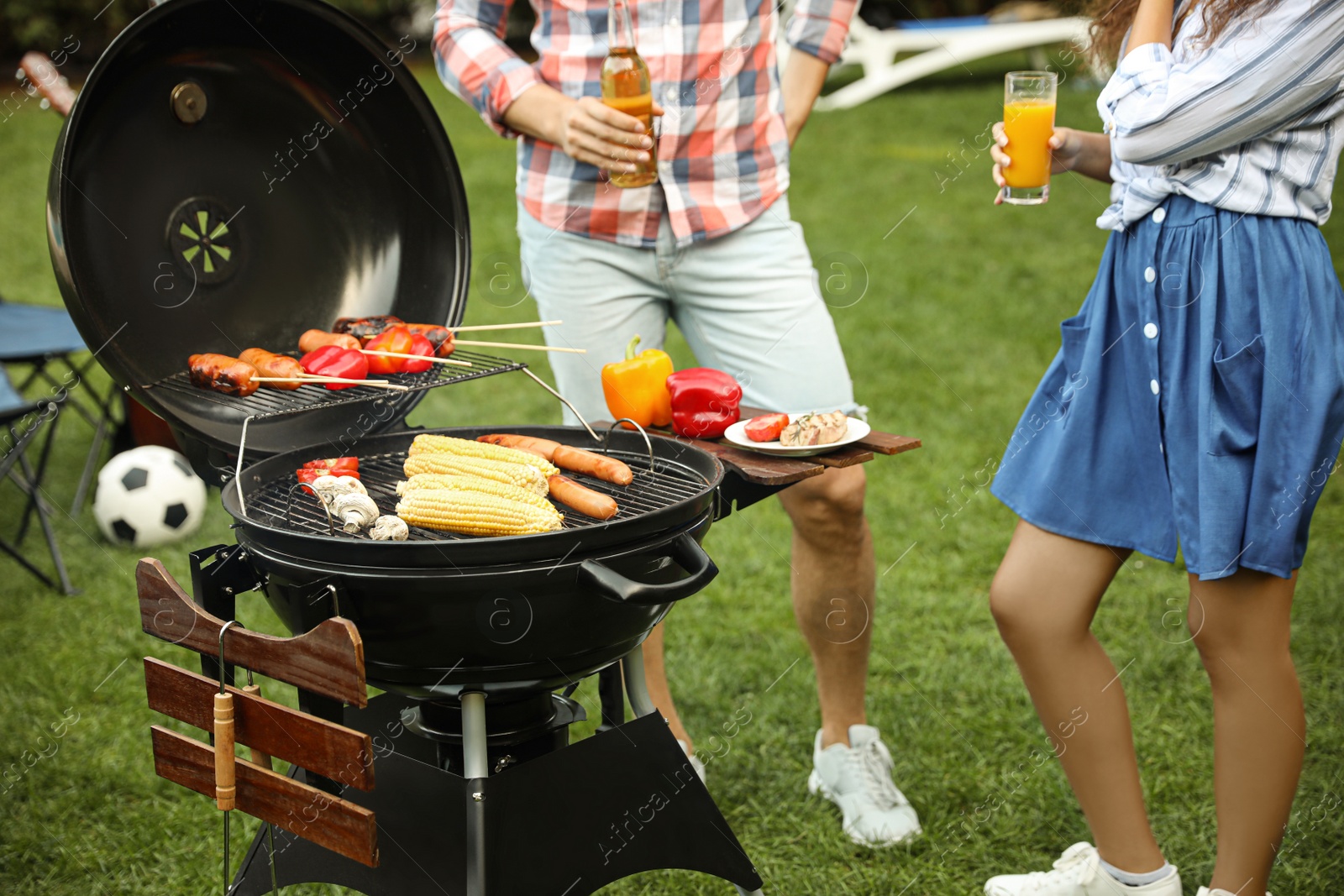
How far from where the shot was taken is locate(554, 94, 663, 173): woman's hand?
2.39m

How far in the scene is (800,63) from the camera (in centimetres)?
321

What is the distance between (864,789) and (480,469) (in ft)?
4.99

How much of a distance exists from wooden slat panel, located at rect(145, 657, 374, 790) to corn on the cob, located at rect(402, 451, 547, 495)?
1.62 ft

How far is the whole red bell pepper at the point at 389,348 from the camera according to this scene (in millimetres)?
2336

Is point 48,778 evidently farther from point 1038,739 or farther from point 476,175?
point 476,175

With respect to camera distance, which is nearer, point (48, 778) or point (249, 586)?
point (249, 586)

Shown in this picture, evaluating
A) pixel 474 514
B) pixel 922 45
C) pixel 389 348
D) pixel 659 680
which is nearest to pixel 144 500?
pixel 659 680

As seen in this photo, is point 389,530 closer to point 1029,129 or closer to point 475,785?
point 475,785

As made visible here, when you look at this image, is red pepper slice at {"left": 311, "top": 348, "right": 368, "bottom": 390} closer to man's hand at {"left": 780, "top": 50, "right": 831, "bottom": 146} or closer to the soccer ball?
man's hand at {"left": 780, "top": 50, "right": 831, "bottom": 146}

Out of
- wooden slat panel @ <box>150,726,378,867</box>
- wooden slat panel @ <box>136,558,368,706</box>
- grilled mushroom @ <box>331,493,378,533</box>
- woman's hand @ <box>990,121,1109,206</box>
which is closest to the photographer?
wooden slat panel @ <box>136,558,368,706</box>

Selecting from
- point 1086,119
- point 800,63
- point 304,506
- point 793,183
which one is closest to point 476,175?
point 793,183

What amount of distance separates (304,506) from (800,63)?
1842mm

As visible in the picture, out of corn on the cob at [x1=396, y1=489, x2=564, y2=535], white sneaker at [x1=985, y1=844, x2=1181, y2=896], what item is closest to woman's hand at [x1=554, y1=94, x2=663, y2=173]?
corn on the cob at [x1=396, y1=489, x2=564, y2=535]

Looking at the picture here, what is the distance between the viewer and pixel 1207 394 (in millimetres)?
2148
